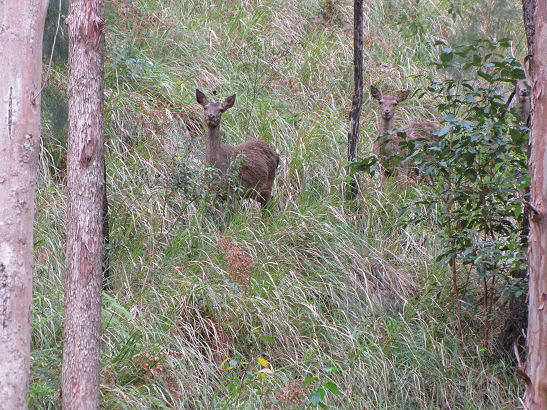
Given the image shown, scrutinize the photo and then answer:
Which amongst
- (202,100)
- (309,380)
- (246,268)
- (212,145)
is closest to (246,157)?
(212,145)

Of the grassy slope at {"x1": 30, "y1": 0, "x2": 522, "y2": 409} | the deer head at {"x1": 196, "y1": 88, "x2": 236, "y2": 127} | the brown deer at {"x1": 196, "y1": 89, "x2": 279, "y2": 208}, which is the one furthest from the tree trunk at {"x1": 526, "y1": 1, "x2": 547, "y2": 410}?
the deer head at {"x1": 196, "y1": 88, "x2": 236, "y2": 127}

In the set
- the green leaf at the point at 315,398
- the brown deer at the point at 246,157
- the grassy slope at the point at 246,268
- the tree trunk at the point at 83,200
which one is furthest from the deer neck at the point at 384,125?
the tree trunk at the point at 83,200

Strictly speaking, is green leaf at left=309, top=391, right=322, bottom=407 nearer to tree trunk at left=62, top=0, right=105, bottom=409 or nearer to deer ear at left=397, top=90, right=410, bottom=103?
tree trunk at left=62, top=0, right=105, bottom=409

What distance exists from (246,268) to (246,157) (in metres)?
2.18

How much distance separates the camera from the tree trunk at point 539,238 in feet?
9.14

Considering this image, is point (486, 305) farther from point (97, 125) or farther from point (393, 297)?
point (97, 125)

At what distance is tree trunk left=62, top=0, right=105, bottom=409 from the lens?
4090mm

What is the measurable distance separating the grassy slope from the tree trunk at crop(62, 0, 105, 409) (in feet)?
1.34

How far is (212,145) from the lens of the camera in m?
8.00

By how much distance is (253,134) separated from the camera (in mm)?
9008

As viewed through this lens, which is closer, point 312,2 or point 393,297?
point 393,297

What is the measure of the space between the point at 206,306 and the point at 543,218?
332 cm

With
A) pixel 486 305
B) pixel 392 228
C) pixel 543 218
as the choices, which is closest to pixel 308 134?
pixel 392 228

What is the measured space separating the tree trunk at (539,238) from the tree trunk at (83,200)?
246 centimetres
